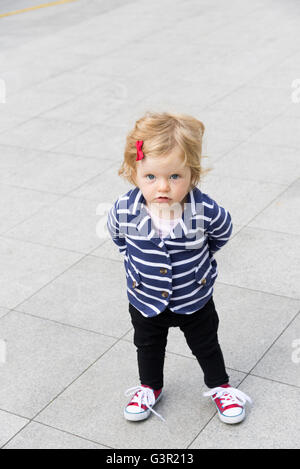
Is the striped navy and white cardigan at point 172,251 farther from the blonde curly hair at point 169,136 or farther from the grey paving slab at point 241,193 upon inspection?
the grey paving slab at point 241,193

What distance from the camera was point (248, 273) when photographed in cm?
514

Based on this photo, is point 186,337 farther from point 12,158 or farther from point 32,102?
point 32,102

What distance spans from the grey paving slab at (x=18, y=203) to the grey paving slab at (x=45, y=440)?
2.54 metres

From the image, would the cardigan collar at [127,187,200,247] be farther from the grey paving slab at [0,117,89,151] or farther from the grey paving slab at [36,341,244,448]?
the grey paving slab at [0,117,89,151]

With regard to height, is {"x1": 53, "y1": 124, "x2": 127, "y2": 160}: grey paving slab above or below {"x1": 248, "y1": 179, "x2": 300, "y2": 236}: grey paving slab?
below

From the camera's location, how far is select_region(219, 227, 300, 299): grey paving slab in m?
4.98

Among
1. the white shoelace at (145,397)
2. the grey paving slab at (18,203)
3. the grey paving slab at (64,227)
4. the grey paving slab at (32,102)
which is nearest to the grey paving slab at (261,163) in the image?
the grey paving slab at (64,227)

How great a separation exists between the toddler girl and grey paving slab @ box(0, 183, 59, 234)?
8.75 ft

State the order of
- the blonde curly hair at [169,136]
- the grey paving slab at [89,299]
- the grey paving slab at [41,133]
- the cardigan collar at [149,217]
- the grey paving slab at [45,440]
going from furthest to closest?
the grey paving slab at [41,133] < the grey paving slab at [89,299] < the grey paving slab at [45,440] < the cardigan collar at [149,217] < the blonde curly hair at [169,136]

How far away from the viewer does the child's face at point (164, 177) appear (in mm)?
3248

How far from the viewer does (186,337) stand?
3.75 m

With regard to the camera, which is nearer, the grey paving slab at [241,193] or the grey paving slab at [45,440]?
the grey paving slab at [45,440]

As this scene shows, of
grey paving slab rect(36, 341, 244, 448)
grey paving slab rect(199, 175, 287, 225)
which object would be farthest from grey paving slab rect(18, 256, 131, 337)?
grey paving slab rect(199, 175, 287, 225)

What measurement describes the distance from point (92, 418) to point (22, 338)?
0.95m
